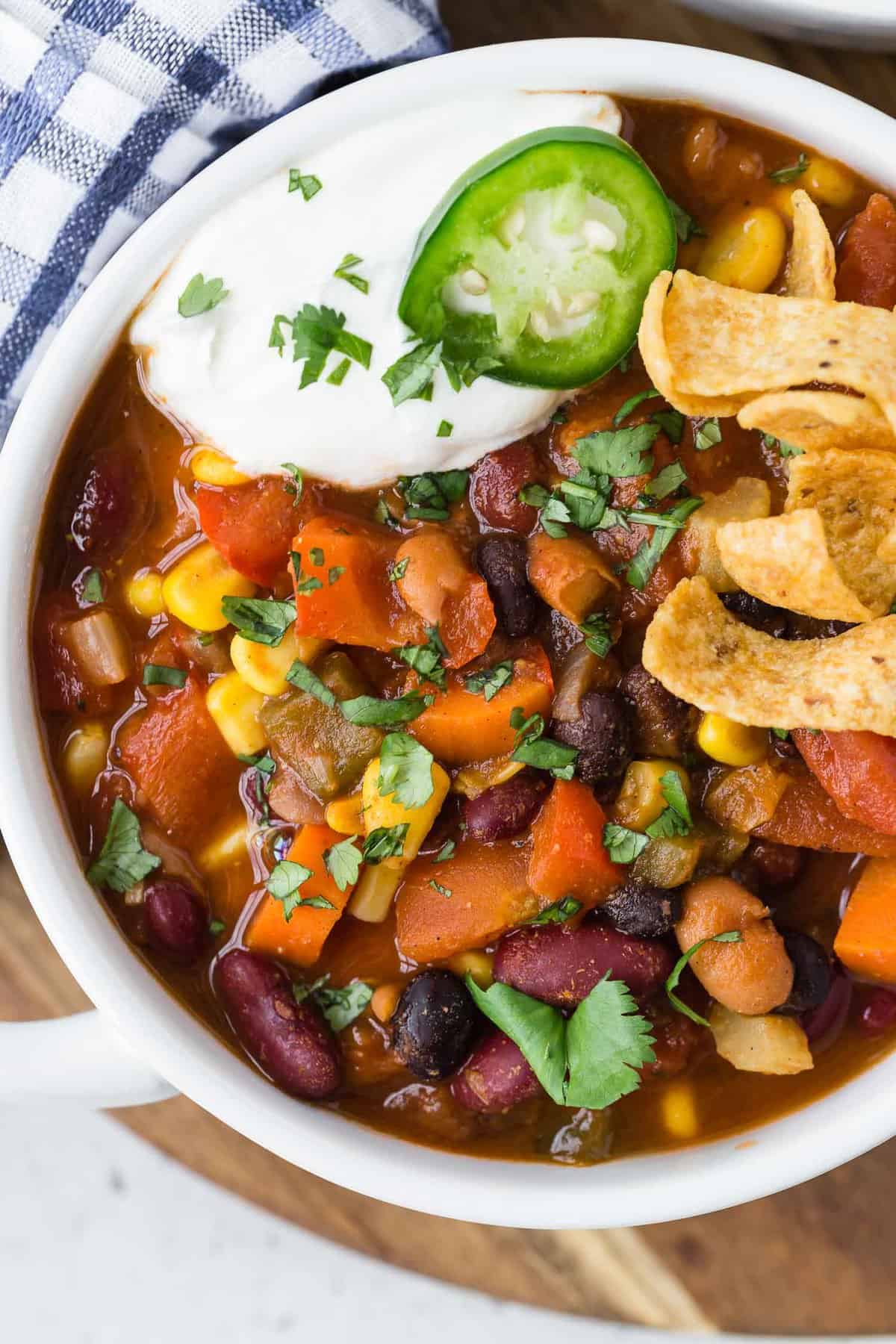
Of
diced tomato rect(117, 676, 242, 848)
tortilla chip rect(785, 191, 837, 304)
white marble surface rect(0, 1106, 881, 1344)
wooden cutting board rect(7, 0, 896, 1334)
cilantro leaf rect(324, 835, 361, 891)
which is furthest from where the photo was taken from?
white marble surface rect(0, 1106, 881, 1344)

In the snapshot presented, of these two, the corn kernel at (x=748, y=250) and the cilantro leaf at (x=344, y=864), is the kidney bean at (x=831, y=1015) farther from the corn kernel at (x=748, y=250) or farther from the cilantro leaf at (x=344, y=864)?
the corn kernel at (x=748, y=250)

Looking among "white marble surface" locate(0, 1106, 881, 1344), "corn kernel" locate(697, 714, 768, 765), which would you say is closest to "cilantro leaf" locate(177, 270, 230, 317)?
"corn kernel" locate(697, 714, 768, 765)

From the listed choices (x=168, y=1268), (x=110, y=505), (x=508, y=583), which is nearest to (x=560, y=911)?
(x=508, y=583)

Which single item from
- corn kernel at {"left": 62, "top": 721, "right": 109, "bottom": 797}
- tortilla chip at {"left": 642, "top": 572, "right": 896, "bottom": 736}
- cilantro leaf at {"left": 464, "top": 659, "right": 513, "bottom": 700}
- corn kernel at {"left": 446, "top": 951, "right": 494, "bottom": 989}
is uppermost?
tortilla chip at {"left": 642, "top": 572, "right": 896, "bottom": 736}

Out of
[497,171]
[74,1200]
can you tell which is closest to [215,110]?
[497,171]

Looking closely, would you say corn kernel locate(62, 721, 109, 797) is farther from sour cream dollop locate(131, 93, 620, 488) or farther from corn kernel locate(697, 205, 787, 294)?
corn kernel locate(697, 205, 787, 294)

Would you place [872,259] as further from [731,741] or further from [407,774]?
[407,774]
